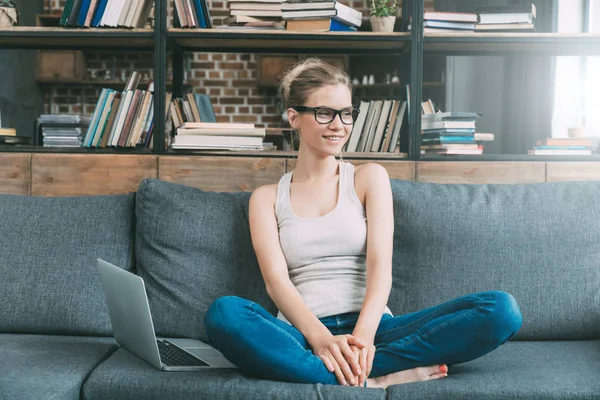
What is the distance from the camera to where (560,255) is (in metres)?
1.94

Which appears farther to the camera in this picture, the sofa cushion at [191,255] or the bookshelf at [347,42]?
the bookshelf at [347,42]

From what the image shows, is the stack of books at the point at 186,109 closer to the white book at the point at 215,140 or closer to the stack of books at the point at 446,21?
the white book at the point at 215,140

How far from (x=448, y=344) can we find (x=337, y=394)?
30cm

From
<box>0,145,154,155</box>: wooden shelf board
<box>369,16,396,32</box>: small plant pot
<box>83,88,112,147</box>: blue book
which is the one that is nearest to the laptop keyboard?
<box>0,145,154,155</box>: wooden shelf board

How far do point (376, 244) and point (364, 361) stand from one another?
37cm

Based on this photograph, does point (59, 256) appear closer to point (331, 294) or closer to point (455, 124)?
point (331, 294)

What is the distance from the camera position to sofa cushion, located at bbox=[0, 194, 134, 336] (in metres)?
1.97

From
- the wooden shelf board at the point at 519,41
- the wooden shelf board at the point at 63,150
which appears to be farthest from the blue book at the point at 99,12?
the wooden shelf board at the point at 519,41

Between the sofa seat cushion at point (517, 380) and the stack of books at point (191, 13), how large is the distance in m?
1.52

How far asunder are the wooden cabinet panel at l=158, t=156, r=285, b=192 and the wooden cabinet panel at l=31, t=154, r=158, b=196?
10cm

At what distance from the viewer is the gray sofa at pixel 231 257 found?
1914 mm

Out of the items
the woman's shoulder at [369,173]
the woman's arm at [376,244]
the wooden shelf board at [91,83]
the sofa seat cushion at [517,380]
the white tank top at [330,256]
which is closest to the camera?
the sofa seat cushion at [517,380]

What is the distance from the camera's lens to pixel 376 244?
5.97 feet

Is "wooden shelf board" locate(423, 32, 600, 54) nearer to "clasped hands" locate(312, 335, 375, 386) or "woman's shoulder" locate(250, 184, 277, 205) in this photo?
"woman's shoulder" locate(250, 184, 277, 205)
